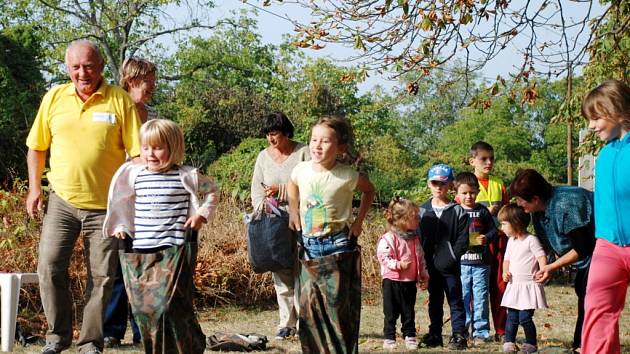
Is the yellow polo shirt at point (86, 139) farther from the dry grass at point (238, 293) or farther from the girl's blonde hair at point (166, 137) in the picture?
the dry grass at point (238, 293)

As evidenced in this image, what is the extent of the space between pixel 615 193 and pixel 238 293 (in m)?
5.69

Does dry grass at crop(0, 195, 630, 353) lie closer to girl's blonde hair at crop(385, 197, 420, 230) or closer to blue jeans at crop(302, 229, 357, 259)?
girl's blonde hair at crop(385, 197, 420, 230)

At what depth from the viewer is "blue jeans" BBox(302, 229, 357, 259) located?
19.4 feet

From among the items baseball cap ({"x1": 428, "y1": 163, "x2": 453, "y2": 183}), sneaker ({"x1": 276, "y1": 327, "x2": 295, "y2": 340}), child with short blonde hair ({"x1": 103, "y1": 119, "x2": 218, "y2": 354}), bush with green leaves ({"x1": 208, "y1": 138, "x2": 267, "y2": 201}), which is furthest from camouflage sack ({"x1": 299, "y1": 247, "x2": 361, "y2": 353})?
bush with green leaves ({"x1": 208, "y1": 138, "x2": 267, "y2": 201})

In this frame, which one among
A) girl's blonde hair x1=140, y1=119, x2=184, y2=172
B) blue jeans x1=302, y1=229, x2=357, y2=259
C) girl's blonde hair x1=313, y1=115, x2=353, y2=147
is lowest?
blue jeans x1=302, y1=229, x2=357, y2=259

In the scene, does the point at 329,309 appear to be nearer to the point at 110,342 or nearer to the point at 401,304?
the point at 401,304

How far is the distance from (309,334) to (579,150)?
21.9 ft

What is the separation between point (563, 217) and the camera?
6.09 m

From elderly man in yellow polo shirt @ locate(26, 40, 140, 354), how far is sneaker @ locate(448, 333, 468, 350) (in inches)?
108

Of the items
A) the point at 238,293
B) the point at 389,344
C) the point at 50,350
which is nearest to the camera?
the point at 50,350

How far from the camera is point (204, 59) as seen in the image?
1588 inches

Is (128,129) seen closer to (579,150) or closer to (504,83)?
(504,83)

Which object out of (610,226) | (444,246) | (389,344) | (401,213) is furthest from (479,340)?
(610,226)

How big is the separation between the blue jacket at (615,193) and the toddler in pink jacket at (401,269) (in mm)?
2287
